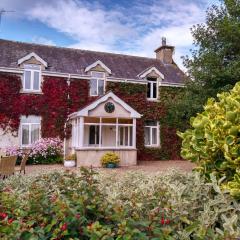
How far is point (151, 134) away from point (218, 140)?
2116 cm

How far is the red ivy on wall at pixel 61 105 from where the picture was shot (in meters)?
22.0

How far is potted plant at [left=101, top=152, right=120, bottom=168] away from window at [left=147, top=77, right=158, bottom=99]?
280 inches

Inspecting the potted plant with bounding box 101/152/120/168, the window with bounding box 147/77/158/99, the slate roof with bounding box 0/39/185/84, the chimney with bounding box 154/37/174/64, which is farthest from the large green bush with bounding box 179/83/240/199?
the chimney with bounding box 154/37/174/64

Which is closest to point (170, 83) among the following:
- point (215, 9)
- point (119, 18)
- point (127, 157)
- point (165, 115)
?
point (165, 115)

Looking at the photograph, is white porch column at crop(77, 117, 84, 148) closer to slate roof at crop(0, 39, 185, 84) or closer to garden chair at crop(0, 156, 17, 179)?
slate roof at crop(0, 39, 185, 84)

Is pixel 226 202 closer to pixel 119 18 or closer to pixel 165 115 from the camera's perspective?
pixel 119 18

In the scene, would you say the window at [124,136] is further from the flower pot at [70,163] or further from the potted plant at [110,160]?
the flower pot at [70,163]

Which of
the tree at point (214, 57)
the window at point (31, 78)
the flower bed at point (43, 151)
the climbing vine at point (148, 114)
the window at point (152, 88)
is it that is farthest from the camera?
the window at point (152, 88)

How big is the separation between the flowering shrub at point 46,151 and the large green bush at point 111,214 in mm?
18154

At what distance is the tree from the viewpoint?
605 inches

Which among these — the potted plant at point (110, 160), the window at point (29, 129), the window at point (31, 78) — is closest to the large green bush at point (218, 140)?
the potted plant at point (110, 160)

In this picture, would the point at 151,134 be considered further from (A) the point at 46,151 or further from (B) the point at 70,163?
(A) the point at 46,151

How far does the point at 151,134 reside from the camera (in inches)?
1002

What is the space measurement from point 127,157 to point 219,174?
1694cm
